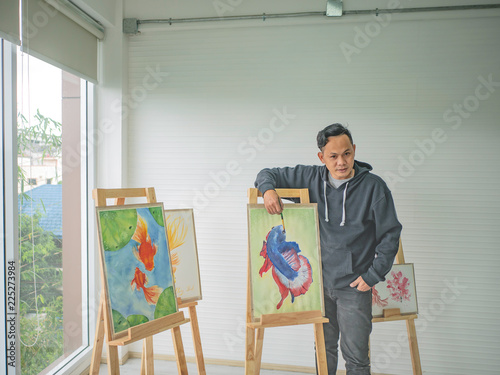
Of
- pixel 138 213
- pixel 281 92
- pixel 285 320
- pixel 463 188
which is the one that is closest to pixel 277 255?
pixel 285 320

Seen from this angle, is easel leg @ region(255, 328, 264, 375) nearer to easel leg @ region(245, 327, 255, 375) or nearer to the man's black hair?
easel leg @ region(245, 327, 255, 375)

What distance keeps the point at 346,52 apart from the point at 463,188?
1.23 m

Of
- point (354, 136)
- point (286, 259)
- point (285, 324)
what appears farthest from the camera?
point (354, 136)

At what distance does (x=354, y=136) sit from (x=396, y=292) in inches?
42.8

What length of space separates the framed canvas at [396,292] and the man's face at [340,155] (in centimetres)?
80

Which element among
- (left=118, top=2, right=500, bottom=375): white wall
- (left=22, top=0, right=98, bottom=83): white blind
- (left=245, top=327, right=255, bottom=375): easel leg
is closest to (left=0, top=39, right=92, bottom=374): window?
(left=22, top=0, right=98, bottom=83): white blind

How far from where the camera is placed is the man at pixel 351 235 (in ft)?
6.33

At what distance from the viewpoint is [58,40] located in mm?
2383

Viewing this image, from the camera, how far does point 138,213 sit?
6.59 ft

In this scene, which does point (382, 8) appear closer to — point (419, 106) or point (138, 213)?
point (419, 106)

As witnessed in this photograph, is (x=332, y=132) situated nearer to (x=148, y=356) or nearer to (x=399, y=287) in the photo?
(x=399, y=287)

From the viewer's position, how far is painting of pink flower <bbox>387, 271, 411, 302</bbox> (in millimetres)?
2396

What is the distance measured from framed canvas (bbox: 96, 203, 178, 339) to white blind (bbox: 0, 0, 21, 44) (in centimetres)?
97

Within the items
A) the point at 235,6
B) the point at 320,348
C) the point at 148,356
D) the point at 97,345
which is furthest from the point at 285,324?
the point at 235,6
